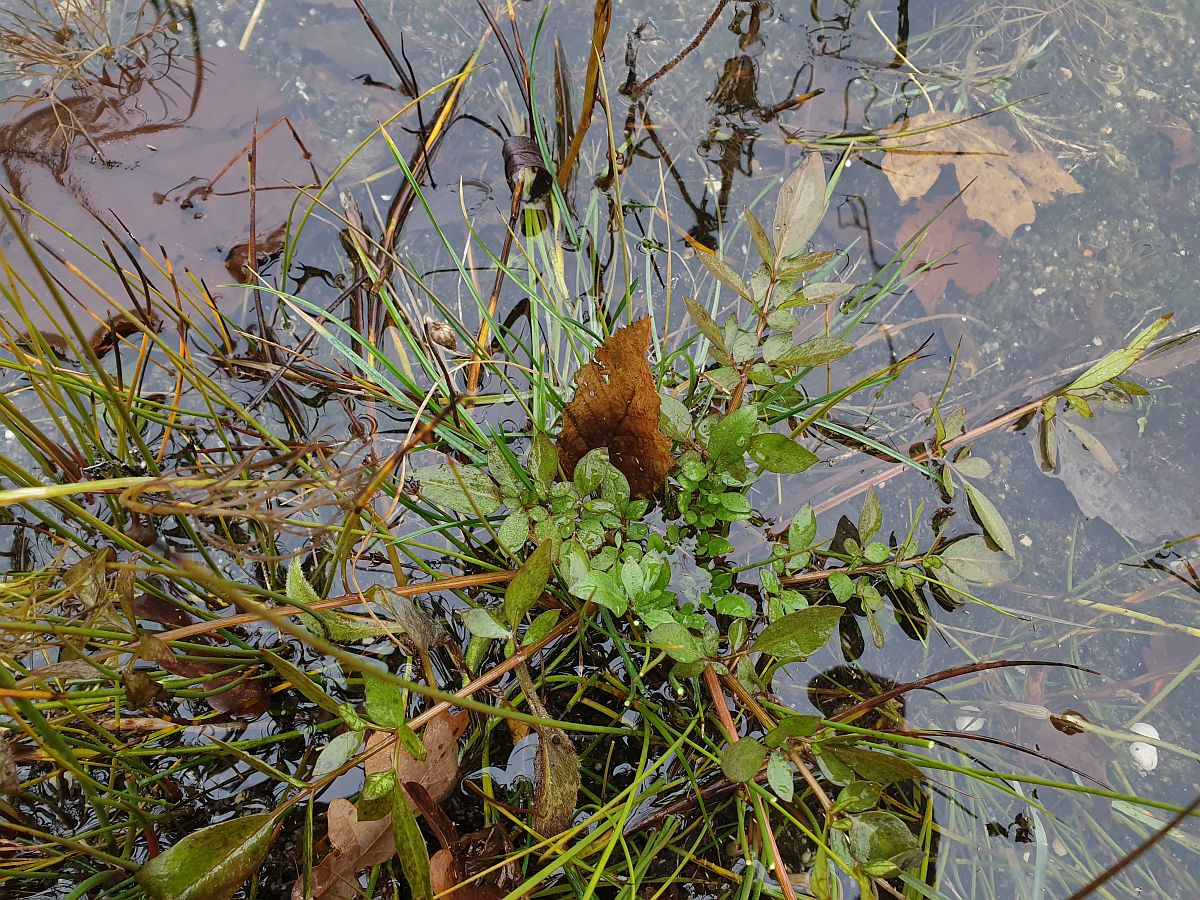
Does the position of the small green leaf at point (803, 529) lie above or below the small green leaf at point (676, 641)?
above

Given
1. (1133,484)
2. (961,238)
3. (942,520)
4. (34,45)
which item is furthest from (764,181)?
(34,45)

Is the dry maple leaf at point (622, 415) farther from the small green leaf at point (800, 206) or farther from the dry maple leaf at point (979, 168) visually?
the dry maple leaf at point (979, 168)

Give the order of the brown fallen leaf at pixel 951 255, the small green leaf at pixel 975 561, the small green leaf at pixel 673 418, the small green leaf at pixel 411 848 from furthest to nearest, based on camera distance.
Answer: the brown fallen leaf at pixel 951 255 < the small green leaf at pixel 975 561 < the small green leaf at pixel 673 418 < the small green leaf at pixel 411 848

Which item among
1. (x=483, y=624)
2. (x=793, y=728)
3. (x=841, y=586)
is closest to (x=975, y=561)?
(x=841, y=586)

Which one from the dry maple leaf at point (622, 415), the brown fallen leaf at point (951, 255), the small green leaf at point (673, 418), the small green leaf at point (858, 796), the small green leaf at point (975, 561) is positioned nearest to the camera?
the small green leaf at point (858, 796)

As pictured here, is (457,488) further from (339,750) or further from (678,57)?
(678,57)

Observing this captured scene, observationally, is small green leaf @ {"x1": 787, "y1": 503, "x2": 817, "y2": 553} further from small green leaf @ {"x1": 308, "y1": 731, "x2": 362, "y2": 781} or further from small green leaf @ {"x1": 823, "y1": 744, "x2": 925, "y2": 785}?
small green leaf @ {"x1": 308, "y1": 731, "x2": 362, "y2": 781}

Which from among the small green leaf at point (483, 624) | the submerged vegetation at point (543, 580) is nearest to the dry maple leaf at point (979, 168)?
the submerged vegetation at point (543, 580)
